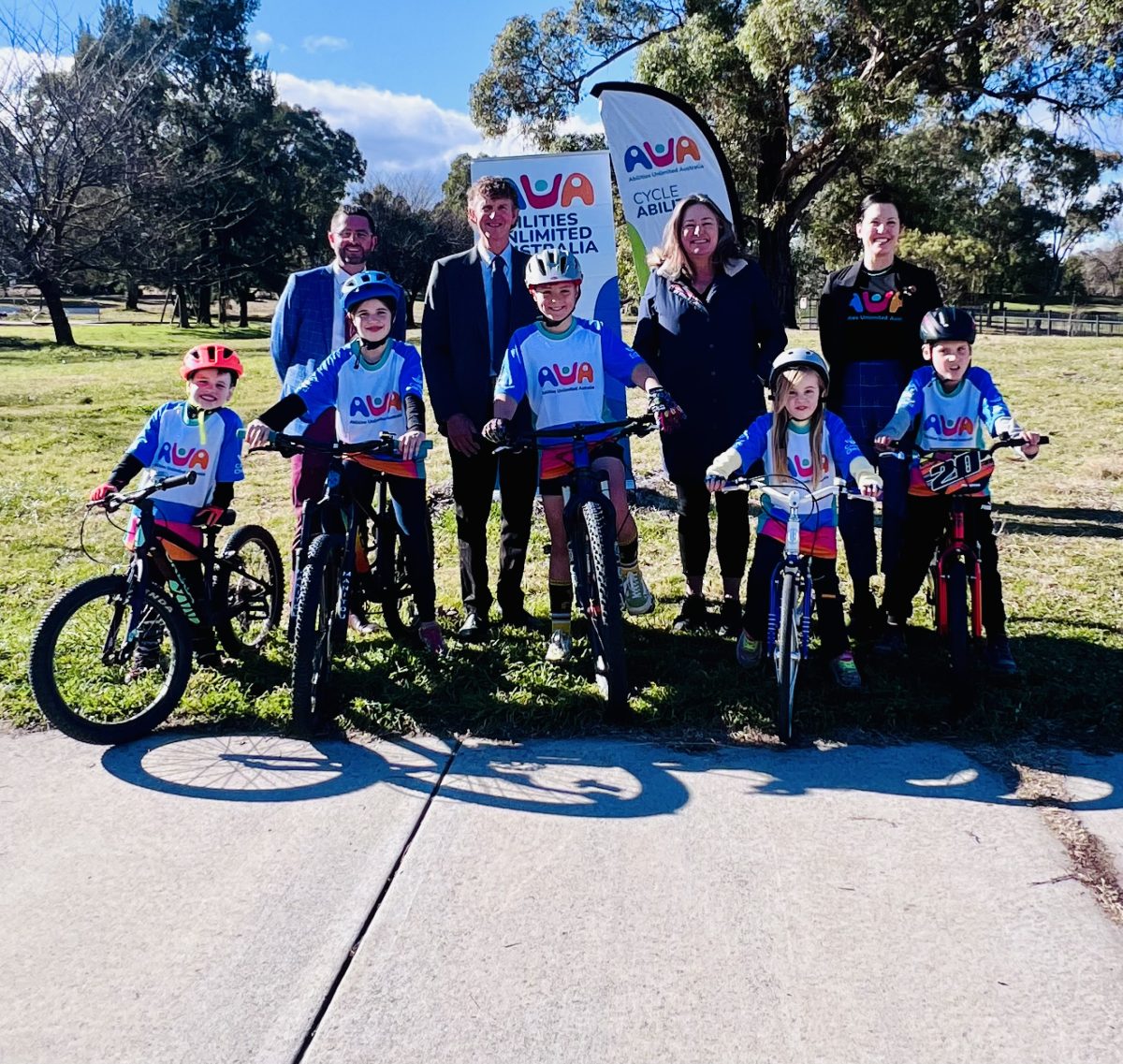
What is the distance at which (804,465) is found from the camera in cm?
398

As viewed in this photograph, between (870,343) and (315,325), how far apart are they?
2782 millimetres

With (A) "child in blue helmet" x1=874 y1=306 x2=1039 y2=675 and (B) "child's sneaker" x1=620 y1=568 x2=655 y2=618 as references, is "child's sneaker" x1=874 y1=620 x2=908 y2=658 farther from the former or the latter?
(B) "child's sneaker" x1=620 y1=568 x2=655 y2=618

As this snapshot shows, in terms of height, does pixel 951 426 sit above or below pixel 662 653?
above

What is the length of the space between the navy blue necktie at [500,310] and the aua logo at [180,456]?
145cm

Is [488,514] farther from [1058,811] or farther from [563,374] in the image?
[1058,811]

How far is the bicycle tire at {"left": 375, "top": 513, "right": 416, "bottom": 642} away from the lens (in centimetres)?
452

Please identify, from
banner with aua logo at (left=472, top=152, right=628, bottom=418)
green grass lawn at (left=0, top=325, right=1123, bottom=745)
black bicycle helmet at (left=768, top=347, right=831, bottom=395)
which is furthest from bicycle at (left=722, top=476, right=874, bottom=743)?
banner with aua logo at (left=472, top=152, right=628, bottom=418)

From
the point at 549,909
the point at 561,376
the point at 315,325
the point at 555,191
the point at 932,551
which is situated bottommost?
the point at 549,909

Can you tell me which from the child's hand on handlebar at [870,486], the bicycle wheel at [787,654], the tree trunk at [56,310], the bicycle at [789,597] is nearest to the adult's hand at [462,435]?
the bicycle at [789,597]

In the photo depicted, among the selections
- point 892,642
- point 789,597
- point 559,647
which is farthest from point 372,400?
point 892,642

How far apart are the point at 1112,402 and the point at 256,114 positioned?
40.9m

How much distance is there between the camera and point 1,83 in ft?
82.7

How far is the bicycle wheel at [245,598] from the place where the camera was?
4449 mm

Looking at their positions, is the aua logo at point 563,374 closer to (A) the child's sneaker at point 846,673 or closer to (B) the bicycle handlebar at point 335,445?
(B) the bicycle handlebar at point 335,445
